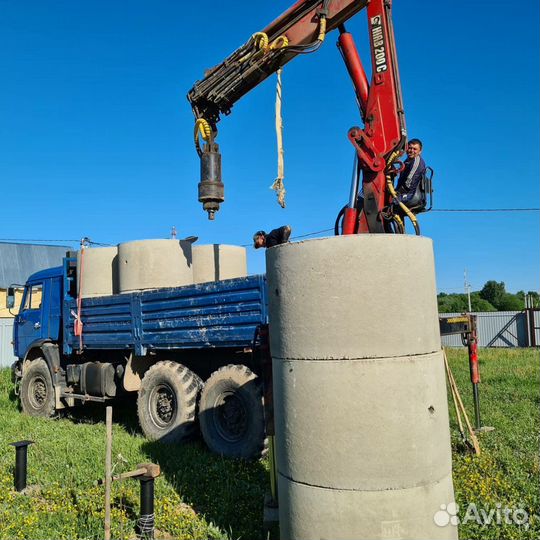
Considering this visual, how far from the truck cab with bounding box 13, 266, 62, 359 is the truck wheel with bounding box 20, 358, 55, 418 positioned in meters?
0.40

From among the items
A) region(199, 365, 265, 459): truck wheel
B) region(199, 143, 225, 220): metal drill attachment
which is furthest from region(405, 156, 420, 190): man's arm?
region(199, 365, 265, 459): truck wheel

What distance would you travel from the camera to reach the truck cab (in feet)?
31.4

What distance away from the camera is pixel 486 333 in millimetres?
25875

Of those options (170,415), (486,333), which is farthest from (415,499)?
(486,333)

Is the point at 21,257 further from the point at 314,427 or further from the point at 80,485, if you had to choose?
the point at 314,427

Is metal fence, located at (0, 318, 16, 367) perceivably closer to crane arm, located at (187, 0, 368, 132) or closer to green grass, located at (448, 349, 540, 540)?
crane arm, located at (187, 0, 368, 132)

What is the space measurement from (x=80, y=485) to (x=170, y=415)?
2143mm

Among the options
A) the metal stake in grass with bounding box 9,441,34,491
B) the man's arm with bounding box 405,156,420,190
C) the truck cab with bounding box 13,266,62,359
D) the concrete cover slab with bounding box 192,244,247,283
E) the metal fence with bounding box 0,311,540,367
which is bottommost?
the metal stake in grass with bounding box 9,441,34,491

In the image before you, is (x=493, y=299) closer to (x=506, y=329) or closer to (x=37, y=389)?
(x=506, y=329)

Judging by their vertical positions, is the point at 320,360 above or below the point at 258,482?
above

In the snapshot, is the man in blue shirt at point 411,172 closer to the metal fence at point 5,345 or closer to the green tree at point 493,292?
the metal fence at point 5,345

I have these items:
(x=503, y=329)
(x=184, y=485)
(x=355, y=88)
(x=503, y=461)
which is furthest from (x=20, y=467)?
(x=503, y=329)

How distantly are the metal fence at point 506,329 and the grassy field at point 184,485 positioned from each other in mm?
17874

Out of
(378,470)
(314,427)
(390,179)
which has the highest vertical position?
(390,179)
